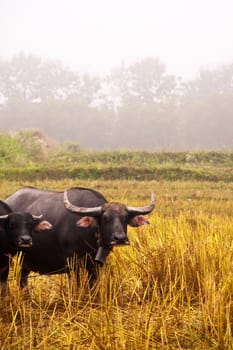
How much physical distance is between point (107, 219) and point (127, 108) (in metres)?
38.8

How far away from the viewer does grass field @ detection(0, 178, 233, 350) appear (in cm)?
341

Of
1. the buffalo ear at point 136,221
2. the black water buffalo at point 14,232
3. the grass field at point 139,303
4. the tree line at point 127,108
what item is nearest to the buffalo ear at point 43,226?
the black water buffalo at point 14,232

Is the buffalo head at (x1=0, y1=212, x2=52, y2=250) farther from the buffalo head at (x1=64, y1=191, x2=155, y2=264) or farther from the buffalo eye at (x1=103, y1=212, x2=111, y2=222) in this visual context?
the buffalo eye at (x1=103, y1=212, x2=111, y2=222)

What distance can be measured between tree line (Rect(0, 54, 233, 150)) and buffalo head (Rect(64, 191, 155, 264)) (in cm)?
3335

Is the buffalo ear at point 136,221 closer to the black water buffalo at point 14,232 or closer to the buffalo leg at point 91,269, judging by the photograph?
the buffalo leg at point 91,269

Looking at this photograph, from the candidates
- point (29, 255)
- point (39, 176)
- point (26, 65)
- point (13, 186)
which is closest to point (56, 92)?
point (26, 65)

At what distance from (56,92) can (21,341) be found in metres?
44.2

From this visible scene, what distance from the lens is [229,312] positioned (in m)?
3.58

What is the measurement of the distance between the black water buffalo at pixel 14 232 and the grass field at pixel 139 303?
4.0 inches

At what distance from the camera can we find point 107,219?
4379 millimetres

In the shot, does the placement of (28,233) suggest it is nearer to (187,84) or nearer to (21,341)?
(21,341)

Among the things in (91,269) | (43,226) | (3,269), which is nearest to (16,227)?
(43,226)

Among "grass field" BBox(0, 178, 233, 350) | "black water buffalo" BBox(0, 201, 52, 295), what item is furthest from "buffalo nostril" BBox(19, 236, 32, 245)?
"grass field" BBox(0, 178, 233, 350)

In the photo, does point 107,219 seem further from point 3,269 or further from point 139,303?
point 3,269
